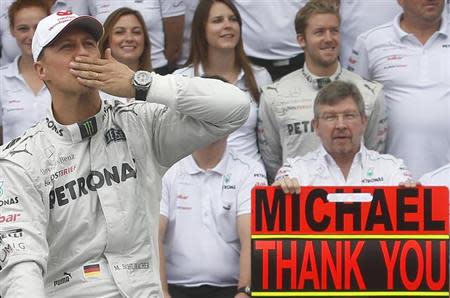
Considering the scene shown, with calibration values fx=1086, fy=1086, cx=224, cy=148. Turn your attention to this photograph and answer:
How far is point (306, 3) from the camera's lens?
7.82 m

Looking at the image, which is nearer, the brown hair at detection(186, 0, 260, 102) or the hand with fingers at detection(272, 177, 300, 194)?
the hand with fingers at detection(272, 177, 300, 194)

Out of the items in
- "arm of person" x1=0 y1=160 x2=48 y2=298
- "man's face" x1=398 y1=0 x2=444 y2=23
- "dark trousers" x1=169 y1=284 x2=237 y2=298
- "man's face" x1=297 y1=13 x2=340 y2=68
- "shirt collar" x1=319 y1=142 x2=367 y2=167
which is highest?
"man's face" x1=398 y1=0 x2=444 y2=23

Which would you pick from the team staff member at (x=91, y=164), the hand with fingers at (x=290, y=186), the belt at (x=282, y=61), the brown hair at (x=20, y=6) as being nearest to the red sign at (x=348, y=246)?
the hand with fingers at (x=290, y=186)

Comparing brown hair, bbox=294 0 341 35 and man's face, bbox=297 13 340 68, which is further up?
brown hair, bbox=294 0 341 35

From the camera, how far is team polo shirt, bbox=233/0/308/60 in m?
7.96

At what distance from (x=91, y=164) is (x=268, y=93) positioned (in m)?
3.16

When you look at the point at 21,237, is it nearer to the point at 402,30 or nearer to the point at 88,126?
the point at 88,126

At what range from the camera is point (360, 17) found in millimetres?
7973

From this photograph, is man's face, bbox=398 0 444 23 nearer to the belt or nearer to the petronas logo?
the belt

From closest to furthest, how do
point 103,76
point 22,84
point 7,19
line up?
point 103,76 → point 22,84 → point 7,19

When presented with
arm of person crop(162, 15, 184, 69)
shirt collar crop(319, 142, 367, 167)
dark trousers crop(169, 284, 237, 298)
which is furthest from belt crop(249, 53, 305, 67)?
dark trousers crop(169, 284, 237, 298)

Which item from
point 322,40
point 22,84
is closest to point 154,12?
point 22,84

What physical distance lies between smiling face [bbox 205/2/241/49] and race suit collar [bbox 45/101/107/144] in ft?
10.7

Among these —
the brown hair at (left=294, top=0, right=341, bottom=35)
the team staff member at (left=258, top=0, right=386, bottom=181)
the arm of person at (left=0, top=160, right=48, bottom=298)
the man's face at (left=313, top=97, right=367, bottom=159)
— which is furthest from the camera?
the brown hair at (left=294, top=0, right=341, bottom=35)
